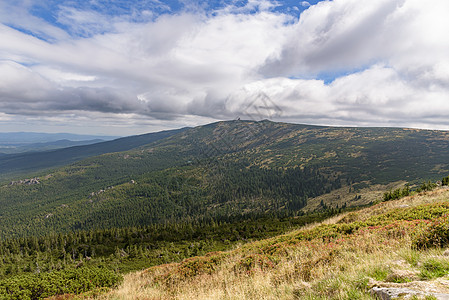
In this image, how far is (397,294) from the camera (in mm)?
4816

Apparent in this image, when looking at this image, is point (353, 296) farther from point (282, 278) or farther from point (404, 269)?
point (282, 278)

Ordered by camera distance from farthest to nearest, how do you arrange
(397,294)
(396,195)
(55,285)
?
(396,195)
(55,285)
(397,294)

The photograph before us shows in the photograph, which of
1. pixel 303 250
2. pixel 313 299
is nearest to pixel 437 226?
pixel 303 250

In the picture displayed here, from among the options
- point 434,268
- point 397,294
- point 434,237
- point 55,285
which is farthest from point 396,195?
point 55,285

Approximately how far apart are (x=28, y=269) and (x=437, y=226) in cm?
15292

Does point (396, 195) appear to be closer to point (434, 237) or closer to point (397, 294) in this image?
point (434, 237)

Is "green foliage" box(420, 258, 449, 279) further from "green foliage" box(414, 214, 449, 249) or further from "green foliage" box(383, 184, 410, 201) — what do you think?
"green foliage" box(383, 184, 410, 201)

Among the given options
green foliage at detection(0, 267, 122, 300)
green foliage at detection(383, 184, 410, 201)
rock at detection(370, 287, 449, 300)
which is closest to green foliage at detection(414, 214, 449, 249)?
rock at detection(370, 287, 449, 300)

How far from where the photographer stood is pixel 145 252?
103m

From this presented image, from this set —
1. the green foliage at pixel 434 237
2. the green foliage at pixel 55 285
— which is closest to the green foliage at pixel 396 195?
the green foliage at pixel 434 237

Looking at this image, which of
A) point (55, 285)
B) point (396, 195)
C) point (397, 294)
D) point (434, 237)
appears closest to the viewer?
point (397, 294)

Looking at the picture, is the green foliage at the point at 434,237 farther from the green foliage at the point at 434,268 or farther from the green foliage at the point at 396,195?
the green foliage at the point at 396,195

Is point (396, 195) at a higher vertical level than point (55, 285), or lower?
lower

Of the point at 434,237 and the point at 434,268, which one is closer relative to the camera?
the point at 434,268
